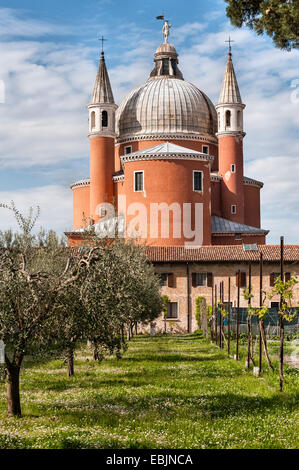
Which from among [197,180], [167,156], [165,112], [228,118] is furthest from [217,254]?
[165,112]

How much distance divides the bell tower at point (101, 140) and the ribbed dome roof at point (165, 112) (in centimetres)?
297

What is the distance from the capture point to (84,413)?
11.2m

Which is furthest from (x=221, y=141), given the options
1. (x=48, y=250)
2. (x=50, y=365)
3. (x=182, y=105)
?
(x=50, y=365)

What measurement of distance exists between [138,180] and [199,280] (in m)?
10.8

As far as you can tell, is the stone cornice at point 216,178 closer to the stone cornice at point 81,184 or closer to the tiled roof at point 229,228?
the tiled roof at point 229,228

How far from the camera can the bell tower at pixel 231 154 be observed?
5478cm

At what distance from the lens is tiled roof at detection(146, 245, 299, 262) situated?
135 ft

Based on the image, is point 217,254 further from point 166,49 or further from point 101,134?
point 166,49

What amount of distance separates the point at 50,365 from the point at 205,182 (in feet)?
101

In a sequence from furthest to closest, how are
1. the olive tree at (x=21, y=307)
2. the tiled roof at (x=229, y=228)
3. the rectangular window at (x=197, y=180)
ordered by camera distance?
the tiled roof at (x=229, y=228), the rectangular window at (x=197, y=180), the olive tree at (x=21, y=307)

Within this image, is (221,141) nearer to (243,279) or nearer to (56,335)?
(243,279)

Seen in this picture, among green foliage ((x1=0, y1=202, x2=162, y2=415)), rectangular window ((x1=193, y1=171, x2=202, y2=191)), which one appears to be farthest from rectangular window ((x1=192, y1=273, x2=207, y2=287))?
green foliage ((x1=0, y1=202, x2=162, y2=415))

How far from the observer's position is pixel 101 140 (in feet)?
178

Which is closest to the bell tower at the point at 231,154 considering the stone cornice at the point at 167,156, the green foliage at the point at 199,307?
the stone cornice at the point at 167,156
